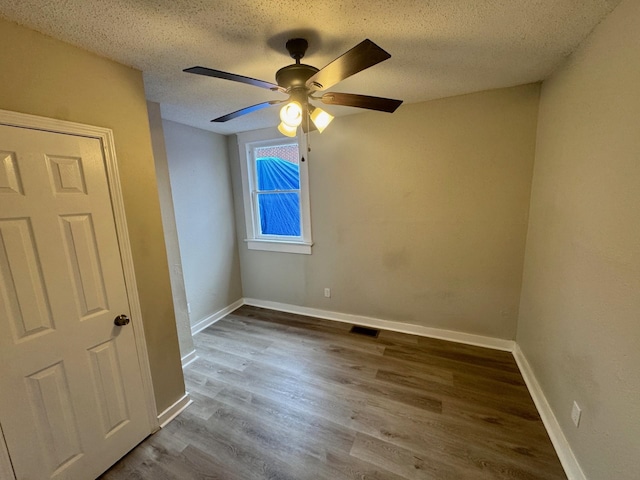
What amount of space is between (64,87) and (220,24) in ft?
2.87

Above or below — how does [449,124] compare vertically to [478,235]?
above

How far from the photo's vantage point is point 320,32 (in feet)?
4.40

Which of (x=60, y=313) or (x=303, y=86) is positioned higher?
(x=303, y=86)

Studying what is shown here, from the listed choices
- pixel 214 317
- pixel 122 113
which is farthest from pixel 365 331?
pixel 122 113

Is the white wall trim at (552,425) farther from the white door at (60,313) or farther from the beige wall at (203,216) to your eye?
the beige wall at (203,216)

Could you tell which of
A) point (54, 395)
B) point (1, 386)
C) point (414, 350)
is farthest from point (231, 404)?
point (414, 350)

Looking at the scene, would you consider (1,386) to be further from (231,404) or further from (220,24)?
(220,24)

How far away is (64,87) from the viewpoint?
4.37ft

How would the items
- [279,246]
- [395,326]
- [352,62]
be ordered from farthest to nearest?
[279,246] < [395,326] < [352,62]

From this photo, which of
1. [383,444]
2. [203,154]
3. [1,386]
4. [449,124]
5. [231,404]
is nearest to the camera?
[1,386]

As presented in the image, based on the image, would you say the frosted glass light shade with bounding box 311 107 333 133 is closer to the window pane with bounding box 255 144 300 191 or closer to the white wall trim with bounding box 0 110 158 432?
the white wall trim with bounding box 0 110 158 432

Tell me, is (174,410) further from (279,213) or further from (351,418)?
(279,213)

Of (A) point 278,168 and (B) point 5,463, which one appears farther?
(A) point 278,168

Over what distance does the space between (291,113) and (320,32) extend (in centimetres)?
42
